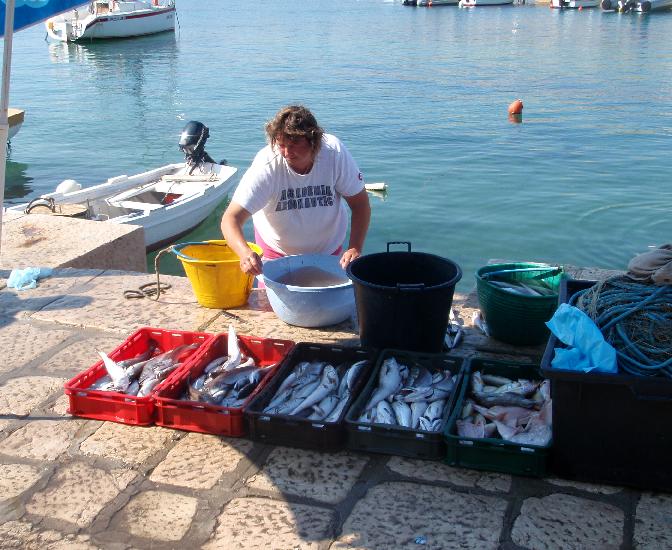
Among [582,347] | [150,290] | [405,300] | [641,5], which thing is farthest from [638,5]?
[582,347]

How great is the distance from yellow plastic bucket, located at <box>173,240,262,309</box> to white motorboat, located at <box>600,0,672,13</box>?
63743mm

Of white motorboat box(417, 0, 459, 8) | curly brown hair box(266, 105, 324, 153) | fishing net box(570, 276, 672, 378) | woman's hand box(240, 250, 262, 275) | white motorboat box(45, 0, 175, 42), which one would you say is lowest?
woman's hand box(240, 250, 262, 275)

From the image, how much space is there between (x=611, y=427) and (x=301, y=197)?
2606 mm

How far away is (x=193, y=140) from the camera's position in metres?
13.0

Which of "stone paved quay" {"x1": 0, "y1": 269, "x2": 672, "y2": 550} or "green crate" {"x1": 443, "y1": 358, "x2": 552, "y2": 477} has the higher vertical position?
"green crate" {"x1": 443, "y1": 358, "x2": 552, "y2": 477}

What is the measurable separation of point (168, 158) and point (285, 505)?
18676 mm

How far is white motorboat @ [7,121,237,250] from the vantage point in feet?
37.6

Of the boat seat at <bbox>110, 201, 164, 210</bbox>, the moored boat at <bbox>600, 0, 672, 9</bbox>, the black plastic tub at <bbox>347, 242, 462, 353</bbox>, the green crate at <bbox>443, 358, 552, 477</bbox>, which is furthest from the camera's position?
the moored boat at <bbox>600, 0, 672, 9</bbox>

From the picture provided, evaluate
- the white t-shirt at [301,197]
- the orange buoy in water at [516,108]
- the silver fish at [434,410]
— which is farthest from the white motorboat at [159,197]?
the orange buoy in water at [516,108]

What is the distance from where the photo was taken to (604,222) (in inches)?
565

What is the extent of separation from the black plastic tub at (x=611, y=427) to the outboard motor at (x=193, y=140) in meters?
10.4

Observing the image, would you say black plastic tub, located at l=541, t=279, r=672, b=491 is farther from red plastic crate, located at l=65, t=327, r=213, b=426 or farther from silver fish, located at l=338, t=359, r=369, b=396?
red plastic crate, located at l=65, t=327, r=213, b=426

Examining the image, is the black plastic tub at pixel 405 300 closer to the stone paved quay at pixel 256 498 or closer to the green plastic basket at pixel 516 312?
the green plastic basket at pixel 516 312

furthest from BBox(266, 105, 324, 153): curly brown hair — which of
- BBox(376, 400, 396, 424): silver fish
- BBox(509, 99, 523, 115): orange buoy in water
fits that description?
BBox(509, 99, 523, 115): orange buoy in water
